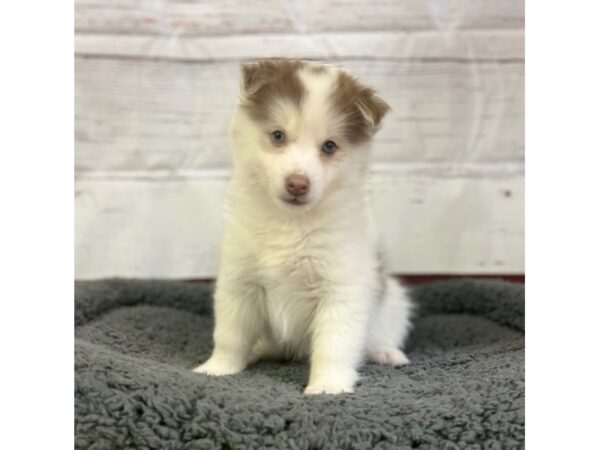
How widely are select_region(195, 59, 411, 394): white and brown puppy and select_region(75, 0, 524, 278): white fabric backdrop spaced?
787mm

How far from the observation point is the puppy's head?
165 centimetres

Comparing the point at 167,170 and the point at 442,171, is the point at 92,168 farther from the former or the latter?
the point at 442,171

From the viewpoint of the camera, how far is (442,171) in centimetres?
270

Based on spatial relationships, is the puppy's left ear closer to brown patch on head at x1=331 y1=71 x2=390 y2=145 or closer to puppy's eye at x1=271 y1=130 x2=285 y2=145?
brown patch on head at x1=331 y1=71 x2=390 y2=145

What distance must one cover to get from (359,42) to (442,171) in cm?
62

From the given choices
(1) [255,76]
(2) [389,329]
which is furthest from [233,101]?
(2) [389,329]

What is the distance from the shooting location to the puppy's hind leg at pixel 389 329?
6.73 ft

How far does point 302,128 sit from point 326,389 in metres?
0.66

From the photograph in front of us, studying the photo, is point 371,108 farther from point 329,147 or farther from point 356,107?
point 329,147

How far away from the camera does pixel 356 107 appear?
174cm

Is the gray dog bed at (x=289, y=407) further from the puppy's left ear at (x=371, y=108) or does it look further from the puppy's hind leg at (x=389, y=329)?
the puppy's left ear at (x=371, y=108)

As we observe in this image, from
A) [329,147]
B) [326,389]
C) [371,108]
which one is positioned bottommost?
[326,389]

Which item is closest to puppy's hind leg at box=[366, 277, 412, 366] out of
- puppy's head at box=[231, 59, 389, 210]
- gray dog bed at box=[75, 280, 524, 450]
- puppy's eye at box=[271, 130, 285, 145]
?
gray dog bed at box=[75, 280, 524, 450]
